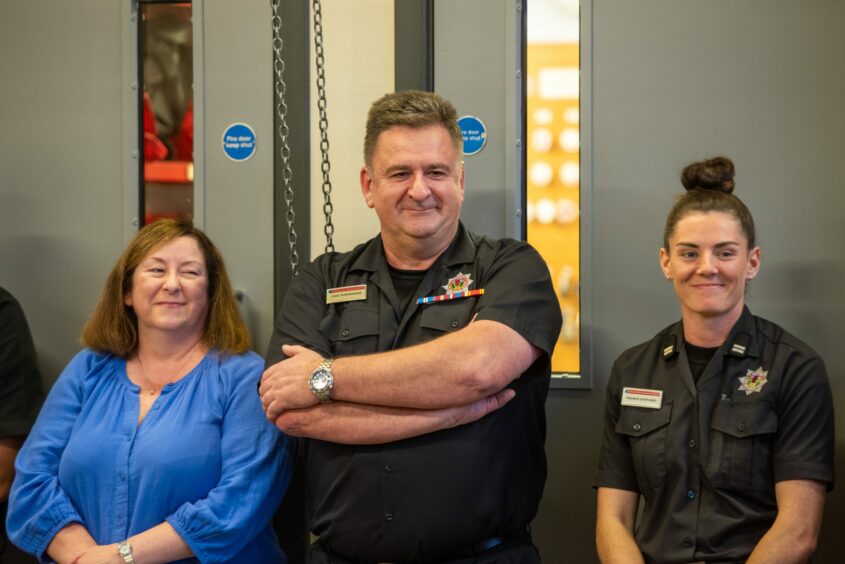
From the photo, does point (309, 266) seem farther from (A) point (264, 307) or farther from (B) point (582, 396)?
(B) point (582, 396)

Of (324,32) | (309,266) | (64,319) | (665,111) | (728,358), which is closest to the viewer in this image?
(728,358)

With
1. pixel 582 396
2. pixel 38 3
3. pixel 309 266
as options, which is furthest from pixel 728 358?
pixel 38 3

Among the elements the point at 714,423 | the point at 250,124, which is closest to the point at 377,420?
the point at 714,423

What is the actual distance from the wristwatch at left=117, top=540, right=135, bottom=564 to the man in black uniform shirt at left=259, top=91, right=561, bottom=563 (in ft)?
1.47

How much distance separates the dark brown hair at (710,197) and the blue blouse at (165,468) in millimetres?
1198

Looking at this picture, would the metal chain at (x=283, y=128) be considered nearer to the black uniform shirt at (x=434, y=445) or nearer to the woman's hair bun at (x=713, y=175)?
the black uniform shirt at (x=434, y=445)

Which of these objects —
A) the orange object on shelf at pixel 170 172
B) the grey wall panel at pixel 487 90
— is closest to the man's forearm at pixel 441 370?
the grey wall panel at pixel 487 90

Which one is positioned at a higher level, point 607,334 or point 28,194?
point 28,194

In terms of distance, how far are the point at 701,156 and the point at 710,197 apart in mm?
459

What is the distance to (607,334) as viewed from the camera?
2.84m

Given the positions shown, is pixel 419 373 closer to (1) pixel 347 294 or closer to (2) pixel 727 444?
(1) pixel 347 294

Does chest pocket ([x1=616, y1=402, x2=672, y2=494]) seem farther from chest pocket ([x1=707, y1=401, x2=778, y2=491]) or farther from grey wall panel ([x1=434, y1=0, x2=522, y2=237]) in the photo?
grey wall panel ([x1=434, y1=0, x2=522, y2=237])

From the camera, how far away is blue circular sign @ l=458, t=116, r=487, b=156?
289cm

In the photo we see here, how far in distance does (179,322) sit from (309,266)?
0.40 meters
